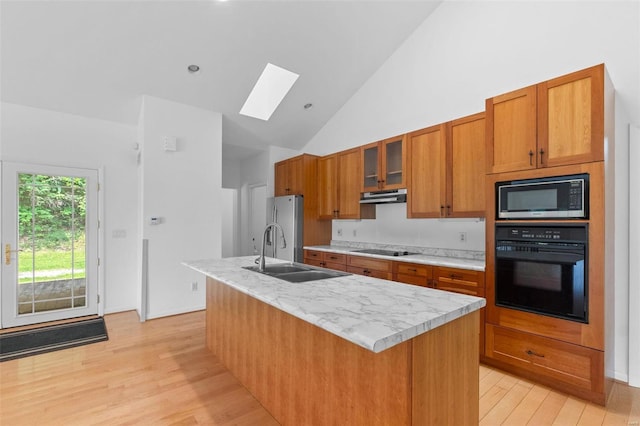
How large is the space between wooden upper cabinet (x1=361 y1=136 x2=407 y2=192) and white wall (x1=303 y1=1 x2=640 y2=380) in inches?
14.2

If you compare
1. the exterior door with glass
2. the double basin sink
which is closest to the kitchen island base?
the double basin sink

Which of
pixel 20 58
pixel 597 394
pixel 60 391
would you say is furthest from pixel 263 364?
pixel 20 58

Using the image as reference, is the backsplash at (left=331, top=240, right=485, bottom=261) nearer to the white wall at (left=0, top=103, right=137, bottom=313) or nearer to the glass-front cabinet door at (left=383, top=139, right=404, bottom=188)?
the glass-front cabinet door at (left=383, top=139, right=404, bottom=188)

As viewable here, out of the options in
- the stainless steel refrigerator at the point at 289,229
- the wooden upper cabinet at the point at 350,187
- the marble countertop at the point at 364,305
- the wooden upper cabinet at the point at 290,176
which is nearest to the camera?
the marble countertop at the point at 364,305

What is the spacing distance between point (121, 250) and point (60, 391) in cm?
225

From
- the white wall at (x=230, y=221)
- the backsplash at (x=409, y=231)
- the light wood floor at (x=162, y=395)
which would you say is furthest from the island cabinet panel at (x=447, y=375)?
the white wall at (x=230, y=221)

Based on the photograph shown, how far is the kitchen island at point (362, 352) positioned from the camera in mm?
1090

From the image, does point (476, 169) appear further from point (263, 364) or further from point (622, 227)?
point (263, 364)

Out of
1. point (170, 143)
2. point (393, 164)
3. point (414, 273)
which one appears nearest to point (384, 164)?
point (393, 164)

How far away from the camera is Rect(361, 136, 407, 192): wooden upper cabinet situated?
3.70 meters

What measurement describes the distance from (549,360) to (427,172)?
6.56ft

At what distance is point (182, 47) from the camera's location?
320cm

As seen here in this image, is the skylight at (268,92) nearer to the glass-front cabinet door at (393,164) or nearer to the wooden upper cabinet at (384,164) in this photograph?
the wooden upper cabinet at (384,164)

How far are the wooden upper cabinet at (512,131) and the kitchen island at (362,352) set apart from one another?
1.53 meters
